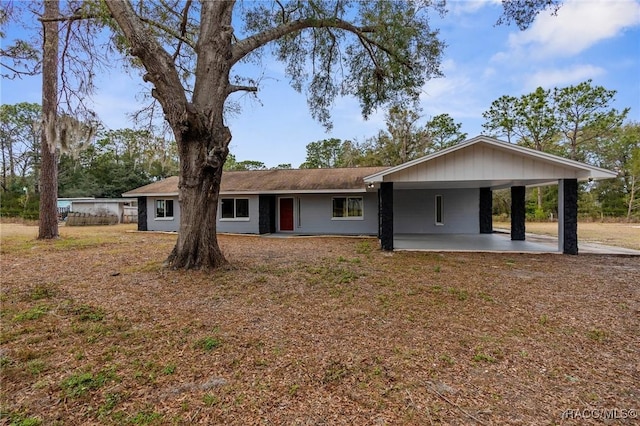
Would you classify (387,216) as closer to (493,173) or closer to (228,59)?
(493,173)

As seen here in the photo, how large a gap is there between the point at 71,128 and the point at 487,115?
33932 mm

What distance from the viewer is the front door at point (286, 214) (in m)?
16.7

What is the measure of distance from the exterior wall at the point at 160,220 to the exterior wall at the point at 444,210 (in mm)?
11710

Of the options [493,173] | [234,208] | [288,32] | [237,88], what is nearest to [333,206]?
[234,208]

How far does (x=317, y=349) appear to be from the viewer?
3.50 m

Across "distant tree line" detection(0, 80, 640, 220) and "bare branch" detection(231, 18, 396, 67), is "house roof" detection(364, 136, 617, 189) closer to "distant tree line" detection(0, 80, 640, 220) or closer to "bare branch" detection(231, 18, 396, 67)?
"bare branch" detection(231, 18, 396, 67)

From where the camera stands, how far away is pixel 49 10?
10.1 meters

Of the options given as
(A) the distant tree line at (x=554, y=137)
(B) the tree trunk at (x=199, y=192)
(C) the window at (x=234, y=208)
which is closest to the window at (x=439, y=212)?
(C) the window at (x=234, y=208)

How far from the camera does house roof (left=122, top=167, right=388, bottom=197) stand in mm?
15180

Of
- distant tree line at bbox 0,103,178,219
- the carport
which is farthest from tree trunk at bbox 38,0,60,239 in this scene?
distant tree line at bbox 0,103,178,219

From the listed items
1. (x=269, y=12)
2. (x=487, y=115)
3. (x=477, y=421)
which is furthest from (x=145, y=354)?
(x=487, y=115)

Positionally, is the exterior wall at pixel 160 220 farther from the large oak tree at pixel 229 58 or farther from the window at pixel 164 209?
the large oak tree at pixel 229 58

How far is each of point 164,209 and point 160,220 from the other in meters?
0.64

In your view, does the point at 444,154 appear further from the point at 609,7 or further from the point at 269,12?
the point at 269,12
